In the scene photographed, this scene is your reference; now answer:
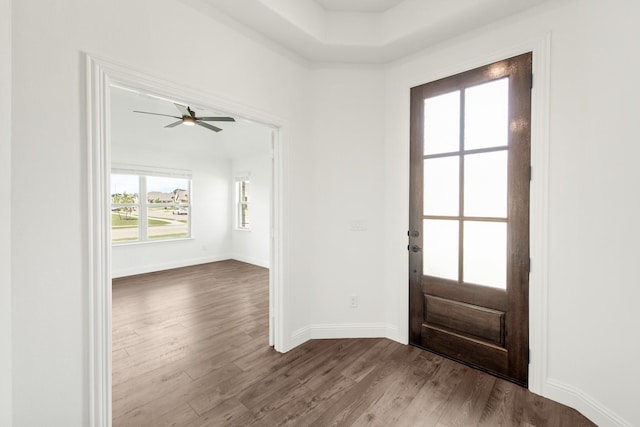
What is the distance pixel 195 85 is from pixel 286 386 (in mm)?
2317

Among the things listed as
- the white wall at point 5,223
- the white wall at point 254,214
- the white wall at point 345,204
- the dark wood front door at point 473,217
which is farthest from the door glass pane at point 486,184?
the white wall at point 254,214

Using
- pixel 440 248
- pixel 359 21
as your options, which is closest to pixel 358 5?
pixel 359 21

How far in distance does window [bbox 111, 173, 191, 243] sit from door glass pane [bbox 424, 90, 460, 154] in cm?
575

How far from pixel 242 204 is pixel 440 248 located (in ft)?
18.6

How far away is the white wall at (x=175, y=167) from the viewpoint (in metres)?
5.03

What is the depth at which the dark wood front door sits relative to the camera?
6.49ft

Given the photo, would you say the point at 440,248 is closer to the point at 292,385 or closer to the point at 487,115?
the point at 487,115

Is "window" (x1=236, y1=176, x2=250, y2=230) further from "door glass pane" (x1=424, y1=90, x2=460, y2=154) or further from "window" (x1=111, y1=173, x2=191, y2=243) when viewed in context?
"door glass pane" (x1=424, y1=90, x2=460, y2=154)

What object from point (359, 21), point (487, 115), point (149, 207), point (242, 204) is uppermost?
point (359, 21)

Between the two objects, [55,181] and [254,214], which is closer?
[55,181]

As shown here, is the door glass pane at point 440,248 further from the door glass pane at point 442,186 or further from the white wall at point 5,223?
the white wall at point 5,223

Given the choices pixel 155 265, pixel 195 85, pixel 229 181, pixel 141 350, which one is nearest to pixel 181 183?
pixel 229 181

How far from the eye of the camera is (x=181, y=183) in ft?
20.6

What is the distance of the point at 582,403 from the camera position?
1710 millimetres
